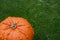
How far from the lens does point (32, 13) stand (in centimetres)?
509

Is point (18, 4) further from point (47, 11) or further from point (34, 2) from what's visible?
point (47, 11)

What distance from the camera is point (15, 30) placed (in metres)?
3.87

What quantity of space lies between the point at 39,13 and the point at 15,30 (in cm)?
135

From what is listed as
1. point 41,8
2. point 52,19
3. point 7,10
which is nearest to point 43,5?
point 41,8

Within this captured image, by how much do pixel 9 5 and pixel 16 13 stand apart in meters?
0.33

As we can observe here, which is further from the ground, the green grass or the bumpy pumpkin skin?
the bumpy pumpkin skin

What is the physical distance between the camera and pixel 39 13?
5.09m

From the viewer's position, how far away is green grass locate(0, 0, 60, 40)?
4613 millimetres

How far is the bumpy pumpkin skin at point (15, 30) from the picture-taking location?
12.5 feet

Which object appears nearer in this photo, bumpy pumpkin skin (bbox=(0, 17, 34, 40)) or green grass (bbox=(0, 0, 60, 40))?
bumpy pumpkin skin (bbox=(0, 17, 34, 40))

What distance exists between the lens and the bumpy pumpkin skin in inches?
149

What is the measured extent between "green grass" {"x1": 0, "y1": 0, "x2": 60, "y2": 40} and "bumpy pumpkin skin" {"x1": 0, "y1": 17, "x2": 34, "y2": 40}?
626 mm

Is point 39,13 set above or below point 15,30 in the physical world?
below

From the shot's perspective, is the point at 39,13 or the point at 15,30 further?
the point at 39,13
